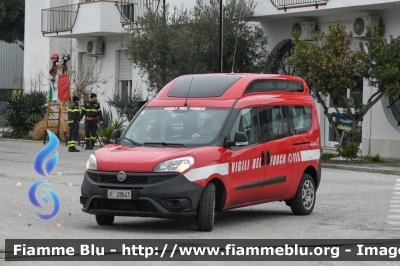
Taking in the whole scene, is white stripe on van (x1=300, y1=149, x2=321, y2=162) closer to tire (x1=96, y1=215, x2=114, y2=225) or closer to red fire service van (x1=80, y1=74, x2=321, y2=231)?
red fire service van (x1=80, y1=74, x2=321, y2=231)

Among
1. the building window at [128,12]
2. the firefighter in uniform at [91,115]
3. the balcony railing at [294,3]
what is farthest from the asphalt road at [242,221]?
the building window at [128,12]

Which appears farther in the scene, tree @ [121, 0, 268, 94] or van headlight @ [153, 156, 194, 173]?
tree @ [121, 0, 268, 94]

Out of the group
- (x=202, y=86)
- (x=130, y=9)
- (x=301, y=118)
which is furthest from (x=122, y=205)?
(x=130, y=9)

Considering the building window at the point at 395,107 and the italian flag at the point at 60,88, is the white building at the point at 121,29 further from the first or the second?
the italian flag at the point at 60,88

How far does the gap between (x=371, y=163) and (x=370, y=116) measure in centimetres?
377

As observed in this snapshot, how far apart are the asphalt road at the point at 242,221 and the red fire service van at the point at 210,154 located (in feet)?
1.02

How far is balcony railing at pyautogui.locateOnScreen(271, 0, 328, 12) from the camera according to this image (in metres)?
29.1

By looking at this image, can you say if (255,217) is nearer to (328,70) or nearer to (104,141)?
(328,70)

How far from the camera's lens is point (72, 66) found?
4325 cm

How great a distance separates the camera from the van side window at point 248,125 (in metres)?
12.5

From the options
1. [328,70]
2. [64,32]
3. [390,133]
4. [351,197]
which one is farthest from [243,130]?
[64,32]

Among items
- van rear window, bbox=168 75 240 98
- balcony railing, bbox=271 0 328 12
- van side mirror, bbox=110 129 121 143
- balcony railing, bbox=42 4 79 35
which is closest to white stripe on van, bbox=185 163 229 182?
van rear window, bbox=168 75 240 98

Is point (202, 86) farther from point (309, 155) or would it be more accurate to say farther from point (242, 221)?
point (309, 155)

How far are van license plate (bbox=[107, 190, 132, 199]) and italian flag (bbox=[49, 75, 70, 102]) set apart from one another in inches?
880
